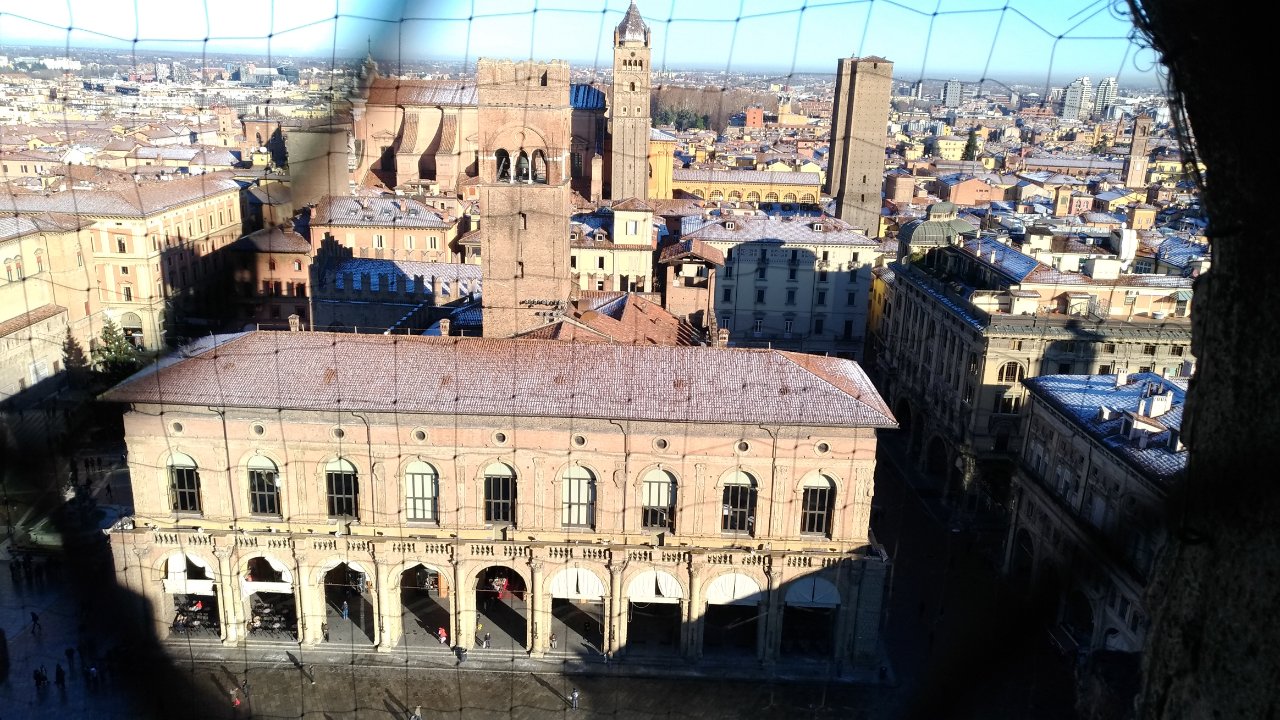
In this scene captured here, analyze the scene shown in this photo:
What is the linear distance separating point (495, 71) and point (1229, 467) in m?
9.07

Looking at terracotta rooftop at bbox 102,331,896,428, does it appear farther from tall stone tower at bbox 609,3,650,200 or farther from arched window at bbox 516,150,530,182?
tall stone tower at bbox 609,3,650,200

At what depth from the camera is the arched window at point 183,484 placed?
7938 millimetres

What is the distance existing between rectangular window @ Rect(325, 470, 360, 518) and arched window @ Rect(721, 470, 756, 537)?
3.06 metres

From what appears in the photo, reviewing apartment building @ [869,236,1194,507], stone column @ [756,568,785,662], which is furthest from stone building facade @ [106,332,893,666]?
apartment building @ [869,236,1194,507]

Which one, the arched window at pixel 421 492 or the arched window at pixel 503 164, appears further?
the arched window at pixel 503 164

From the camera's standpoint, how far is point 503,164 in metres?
9.98

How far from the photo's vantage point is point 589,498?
800cm

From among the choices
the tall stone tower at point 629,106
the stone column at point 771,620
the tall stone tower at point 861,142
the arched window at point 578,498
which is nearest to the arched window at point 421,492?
the arched window at point 578,498

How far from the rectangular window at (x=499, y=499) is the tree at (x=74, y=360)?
536cm

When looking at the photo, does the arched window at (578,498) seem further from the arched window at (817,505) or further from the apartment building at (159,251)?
the apartment building at (159,251)

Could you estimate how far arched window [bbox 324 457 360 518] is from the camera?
7.92 meters

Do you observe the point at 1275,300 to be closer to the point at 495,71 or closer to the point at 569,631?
the point at 569,631

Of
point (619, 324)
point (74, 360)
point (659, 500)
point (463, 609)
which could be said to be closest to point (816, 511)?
point (659, 500)

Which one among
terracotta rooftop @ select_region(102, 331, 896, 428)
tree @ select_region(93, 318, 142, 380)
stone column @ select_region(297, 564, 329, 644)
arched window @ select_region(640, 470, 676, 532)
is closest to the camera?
terracotta rooftop @ select_region(102, 331, 896, 428)
